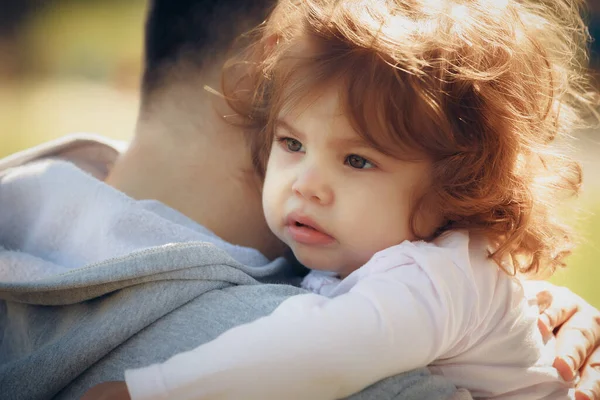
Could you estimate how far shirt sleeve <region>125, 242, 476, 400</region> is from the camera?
1.01 meters

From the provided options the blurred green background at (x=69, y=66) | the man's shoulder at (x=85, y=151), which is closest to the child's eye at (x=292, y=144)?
the man's shoulder at (x=85, y=151)

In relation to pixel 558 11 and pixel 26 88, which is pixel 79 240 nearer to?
pixel 558 11

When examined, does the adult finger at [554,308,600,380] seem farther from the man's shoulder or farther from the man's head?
the man's shoulder

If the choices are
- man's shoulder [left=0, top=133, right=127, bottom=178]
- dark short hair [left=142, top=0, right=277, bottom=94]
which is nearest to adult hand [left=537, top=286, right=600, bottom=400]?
dark short hair [left=142, top=0, right=277, bottom=94]

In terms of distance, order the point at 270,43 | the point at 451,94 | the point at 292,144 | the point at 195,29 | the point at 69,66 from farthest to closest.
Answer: the point at 69,66 → the point at 195,29 → the point at 270,43 → the point at 292,144 → the point at 451,94

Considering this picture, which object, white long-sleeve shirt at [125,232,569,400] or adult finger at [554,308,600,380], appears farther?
adult finger at [554,308,600,380]

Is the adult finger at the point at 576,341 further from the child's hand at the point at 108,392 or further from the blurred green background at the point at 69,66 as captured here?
the blurred green background at the point at 69,66

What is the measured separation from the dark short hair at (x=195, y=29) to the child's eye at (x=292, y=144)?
0.32m

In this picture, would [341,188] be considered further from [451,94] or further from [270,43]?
[270,43]

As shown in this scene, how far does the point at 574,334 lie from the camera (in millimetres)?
1443

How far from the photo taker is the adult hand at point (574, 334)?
1329 mm

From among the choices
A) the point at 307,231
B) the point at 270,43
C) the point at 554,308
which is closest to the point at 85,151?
→ the point at 270,43

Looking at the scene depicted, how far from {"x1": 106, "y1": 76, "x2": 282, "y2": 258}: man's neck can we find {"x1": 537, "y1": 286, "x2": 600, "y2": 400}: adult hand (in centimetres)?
55

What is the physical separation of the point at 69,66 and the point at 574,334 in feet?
21.9
